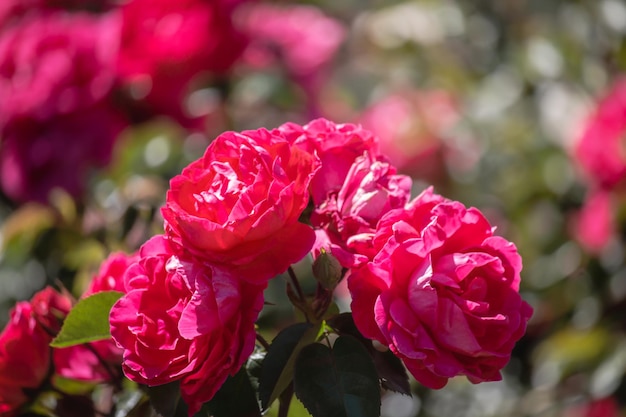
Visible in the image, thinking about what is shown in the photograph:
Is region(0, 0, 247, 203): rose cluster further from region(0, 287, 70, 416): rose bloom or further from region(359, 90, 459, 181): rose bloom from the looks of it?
region(0, 287, 70, 416): rose bloom

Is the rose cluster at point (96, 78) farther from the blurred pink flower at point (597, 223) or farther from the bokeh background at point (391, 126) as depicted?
the blurred pink flower at point (597, 223)

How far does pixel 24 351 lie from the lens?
2.28ft

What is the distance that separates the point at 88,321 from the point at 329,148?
0.20 m

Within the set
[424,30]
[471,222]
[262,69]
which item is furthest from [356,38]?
[471,222]

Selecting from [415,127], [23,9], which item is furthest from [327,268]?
[415,127]

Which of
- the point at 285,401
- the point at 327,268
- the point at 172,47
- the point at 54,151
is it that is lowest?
the point at 54,151

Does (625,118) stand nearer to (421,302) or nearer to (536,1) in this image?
(536,1)

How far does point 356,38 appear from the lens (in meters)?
2.18

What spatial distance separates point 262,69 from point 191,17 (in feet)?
0.59

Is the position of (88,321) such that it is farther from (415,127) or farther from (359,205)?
(415,127)

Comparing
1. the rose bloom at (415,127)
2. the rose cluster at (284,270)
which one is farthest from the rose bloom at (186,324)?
the rose bloom at (415,127)

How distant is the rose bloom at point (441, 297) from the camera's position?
0.57 metres

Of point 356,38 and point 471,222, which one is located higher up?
point 471,222

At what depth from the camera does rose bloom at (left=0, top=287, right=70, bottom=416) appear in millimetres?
692
